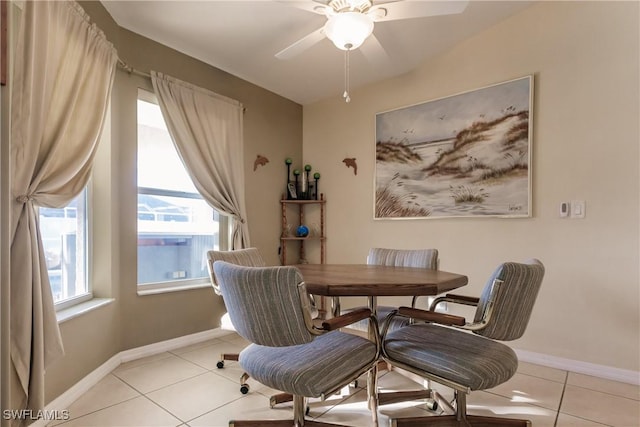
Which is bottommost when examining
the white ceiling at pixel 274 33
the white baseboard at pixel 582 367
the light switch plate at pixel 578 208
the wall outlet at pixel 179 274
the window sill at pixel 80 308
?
the white baseboard at pixel 582 367

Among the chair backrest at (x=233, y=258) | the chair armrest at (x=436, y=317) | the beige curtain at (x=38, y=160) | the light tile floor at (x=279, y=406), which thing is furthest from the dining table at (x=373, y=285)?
the beige curtain at (x=38, y=160)

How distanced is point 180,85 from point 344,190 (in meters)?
1.99

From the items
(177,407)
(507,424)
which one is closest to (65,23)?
(177,407)

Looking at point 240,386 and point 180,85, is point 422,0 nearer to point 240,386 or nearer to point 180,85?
point 180,85

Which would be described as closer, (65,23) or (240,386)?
(65,23)

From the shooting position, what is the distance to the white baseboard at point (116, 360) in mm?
1887

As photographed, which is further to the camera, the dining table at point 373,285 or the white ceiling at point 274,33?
the white ceiling at point 274,33

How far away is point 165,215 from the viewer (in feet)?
9.75

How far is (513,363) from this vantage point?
4.78 ft

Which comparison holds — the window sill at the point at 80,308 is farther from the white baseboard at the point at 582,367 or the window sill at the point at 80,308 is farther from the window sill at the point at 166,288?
the white baseboard at the point at 582,367

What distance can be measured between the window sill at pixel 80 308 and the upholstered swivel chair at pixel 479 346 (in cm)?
184

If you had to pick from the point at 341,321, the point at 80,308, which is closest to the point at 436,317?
the point at 341,321

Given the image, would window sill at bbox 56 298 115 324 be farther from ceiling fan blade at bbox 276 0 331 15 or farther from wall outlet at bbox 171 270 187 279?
ceiling fan blade at bbox 276 0 331 15

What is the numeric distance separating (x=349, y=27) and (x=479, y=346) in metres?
1.79
